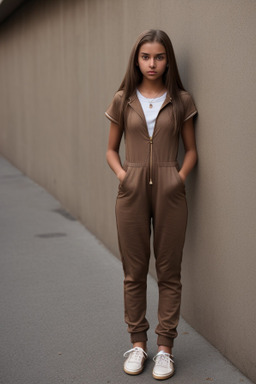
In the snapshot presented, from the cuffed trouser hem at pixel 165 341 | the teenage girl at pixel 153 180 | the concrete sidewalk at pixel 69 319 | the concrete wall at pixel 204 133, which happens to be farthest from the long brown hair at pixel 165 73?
the concrete sidewalk at pixel 69 319

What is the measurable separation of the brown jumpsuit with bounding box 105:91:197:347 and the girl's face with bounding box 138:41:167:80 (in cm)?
16

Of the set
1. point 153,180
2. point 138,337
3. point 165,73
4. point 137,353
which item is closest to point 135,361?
point 137,353

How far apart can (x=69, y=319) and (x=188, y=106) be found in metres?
1.92

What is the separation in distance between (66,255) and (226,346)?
291cm

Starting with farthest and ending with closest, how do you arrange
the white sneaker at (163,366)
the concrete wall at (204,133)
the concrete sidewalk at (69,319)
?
the concrete sidewalk at (69,319)
the white sneaker at (163,366)
the concrete wall at (204,133)

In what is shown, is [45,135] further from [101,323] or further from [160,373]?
[160,373]

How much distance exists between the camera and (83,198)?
776 cm

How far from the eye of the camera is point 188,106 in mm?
3973

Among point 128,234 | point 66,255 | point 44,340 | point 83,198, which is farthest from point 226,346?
point 83,198

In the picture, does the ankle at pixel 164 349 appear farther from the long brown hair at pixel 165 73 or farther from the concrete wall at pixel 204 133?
the long brown hair at pixel 165 73

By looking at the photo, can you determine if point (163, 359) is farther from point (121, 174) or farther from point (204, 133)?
point (204, 133)

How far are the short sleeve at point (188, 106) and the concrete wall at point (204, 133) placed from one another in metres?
0.08

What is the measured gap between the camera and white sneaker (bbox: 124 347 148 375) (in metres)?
3.84

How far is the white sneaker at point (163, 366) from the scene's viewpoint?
3754 mm
